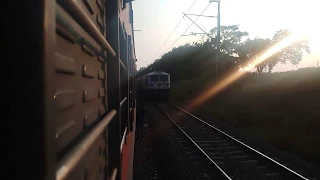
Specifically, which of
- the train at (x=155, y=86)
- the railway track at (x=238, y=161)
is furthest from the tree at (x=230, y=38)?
the railway track at (x=238, y=161)

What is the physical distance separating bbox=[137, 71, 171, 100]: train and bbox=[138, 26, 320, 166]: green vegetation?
487cm

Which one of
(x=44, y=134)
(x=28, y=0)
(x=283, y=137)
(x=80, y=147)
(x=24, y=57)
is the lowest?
(x=283, y=137)

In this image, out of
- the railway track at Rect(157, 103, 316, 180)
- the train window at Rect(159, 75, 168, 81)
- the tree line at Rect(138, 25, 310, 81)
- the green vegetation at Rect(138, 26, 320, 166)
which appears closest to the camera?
the railway track at Rect(157, 103, 316, 180)

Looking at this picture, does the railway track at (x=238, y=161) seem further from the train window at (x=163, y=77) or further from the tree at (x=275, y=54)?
the tree at (x=275, y=54)

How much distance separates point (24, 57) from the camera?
79 cm

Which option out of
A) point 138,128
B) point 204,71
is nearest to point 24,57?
point 138,128

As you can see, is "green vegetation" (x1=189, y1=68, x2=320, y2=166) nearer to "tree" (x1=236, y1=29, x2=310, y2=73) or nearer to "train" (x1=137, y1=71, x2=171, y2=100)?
"train" (x1=137, y1=71, x2=171, y2=100)

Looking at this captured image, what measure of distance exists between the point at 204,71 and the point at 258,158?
246 feet

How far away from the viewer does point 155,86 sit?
37625 millimetres

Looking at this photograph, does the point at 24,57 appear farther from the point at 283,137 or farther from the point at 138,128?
the point at 283,137

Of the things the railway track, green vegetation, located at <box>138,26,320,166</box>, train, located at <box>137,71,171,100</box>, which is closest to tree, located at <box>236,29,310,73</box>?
green vegetation, located at <box>138,26,320,166</box>

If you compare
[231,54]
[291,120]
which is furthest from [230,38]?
[291,120]

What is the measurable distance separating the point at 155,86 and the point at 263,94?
437 inches

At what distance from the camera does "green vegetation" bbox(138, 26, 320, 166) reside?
53.7 feet
